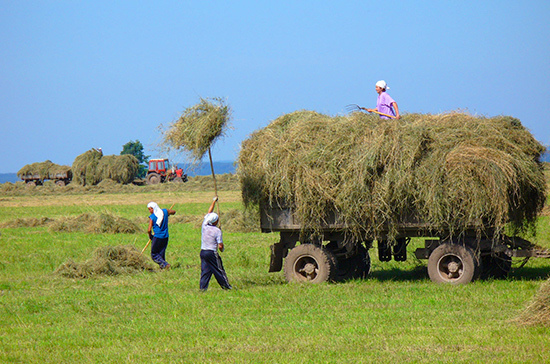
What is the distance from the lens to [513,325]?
9070 mm

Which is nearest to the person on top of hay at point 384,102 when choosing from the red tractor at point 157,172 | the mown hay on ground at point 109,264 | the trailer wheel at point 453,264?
the trailer wheel at point 453,264

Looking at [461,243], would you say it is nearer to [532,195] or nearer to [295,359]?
[532,195]

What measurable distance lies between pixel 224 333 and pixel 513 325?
3.82m

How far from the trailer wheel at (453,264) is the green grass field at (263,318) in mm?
289

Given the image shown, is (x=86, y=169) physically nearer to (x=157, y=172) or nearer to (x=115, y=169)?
(x=115, y=169)

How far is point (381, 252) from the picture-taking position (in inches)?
547

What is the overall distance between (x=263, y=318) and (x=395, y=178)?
366cm

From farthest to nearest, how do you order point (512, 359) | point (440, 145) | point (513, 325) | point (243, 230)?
point (243, 230), point (440, 145), point (513, 325), point (512, 359)

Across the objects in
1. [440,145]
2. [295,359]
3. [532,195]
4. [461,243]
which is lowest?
[295,359]

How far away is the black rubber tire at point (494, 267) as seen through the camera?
13211 mm

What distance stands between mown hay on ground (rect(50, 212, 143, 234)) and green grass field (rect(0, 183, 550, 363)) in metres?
9.06

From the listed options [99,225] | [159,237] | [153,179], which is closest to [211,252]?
Answer: [159,237]

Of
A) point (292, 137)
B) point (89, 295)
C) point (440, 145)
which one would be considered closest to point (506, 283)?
point (440, 145)

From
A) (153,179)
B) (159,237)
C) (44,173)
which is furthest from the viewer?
(44,173)
